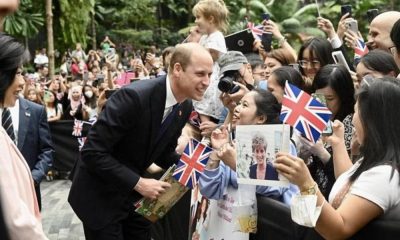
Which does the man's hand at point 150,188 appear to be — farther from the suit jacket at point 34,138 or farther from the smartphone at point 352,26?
the smartphone at point 352,26

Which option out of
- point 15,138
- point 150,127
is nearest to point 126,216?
point 150,127

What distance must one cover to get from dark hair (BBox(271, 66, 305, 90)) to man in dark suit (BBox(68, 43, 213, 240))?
67cm

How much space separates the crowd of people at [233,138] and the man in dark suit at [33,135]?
21 millimetres

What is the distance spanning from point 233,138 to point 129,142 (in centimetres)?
78

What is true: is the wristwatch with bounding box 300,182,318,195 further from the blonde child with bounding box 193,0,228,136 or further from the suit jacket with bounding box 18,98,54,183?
the suit jacket with bounding box 18,98,54,183

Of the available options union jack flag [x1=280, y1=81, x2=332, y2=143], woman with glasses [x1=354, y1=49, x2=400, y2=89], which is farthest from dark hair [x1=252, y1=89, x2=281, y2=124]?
union jack flag [x1=280, y1=81, x2=332, y2=143]

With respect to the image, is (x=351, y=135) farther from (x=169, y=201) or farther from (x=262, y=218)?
(x=169, y=201)

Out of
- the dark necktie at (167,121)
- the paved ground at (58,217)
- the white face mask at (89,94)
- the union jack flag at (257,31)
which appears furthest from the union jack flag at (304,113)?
the white face mask at (89,94)

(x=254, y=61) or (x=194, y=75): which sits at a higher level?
(x=194, y=75)

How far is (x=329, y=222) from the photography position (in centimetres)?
265

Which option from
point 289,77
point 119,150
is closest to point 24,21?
point 289,77

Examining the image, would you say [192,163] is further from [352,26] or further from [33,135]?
[33,135]

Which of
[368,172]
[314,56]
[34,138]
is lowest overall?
[34,138]

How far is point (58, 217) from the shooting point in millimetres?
8992
